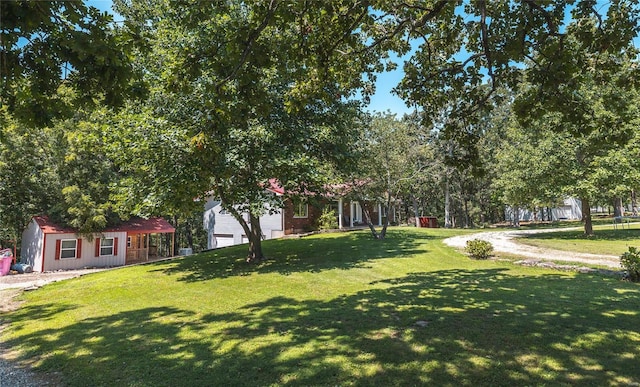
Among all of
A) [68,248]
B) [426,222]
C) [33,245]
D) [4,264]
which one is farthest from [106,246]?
[426,222]

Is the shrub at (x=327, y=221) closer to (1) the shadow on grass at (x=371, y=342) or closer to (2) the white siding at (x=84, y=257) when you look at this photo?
(2) the white siding at (x=84, y=257)

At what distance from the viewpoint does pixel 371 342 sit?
5.50 meters

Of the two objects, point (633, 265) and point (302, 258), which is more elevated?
point (633, 265)

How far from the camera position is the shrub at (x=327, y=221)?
29000 millimetres

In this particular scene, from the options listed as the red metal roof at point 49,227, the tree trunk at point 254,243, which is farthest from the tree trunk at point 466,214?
the red metal roof at point 49,227

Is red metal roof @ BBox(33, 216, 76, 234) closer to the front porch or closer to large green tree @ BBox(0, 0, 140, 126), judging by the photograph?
the front porch

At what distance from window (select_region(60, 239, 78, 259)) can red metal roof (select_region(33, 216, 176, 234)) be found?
798 mm

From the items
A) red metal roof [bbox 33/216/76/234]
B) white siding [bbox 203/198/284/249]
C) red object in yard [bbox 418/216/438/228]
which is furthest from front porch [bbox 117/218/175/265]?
red object in yard [bbox 418/216/438/228]

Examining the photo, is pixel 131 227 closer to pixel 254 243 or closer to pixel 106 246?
pixel 106 246

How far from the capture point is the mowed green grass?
4.47m

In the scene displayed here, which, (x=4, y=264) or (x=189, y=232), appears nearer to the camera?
(x=4, y=264)

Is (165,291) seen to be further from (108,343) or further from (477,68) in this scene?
(477,68)

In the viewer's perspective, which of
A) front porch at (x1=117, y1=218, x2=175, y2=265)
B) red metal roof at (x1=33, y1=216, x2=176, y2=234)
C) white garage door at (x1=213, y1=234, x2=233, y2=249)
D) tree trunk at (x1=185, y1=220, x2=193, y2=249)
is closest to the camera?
red metal roof at (x1=33, y1=216, x2=176, y2=234)

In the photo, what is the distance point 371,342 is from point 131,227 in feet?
77.4
